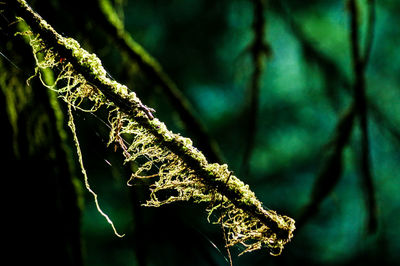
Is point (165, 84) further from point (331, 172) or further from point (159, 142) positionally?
point (331, 172)

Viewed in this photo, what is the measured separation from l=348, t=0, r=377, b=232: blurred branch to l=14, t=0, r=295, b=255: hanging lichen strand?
18.5 inches

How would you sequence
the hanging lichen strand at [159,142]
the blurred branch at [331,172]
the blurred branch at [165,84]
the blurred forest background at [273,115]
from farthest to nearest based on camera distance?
1. the blurred forest background at [273,115]
2. the blurred branch at [331,172]
3. the blurred branch at [165,84]
4. the hanging lichen strand at [159,142]

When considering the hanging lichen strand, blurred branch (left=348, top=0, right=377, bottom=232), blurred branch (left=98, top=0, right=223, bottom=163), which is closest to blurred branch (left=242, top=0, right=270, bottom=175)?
blurred branch (left=98, top=0, right=223, bottom=163)

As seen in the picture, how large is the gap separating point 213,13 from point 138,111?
3.84m

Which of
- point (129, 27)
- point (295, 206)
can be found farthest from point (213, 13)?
point (295, 206)

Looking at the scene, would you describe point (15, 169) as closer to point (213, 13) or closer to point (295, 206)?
point (213, 13)

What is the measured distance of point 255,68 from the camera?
1.18 metres

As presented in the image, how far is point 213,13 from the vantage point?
408 centimetres

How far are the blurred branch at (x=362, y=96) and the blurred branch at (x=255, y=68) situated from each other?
0.29m

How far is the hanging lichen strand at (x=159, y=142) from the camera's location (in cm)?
56

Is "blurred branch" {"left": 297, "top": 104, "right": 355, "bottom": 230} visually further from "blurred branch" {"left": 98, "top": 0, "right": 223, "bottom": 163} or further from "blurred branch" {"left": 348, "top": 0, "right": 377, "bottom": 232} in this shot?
"blurred branch" {"left": 98, "top": 0, "right": 223, "bottom": 163}

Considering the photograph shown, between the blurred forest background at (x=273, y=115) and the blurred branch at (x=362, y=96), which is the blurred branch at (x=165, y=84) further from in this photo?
the blurred forest background at (x=273, y=115)

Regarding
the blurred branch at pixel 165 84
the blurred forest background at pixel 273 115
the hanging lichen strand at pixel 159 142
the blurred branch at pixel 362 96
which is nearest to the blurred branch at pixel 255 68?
the blurred branch at pixel 165 84

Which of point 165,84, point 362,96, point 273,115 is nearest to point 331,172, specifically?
point 362,96
